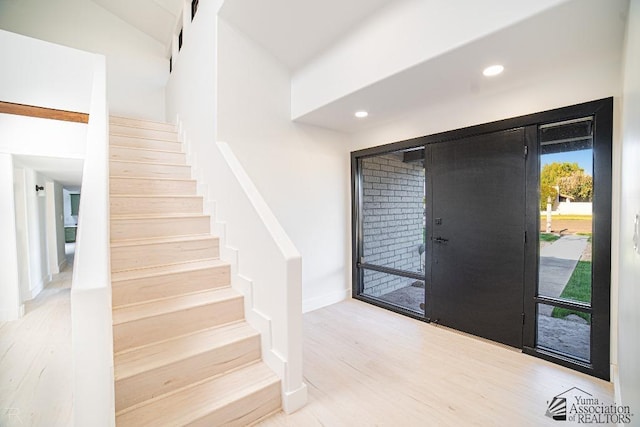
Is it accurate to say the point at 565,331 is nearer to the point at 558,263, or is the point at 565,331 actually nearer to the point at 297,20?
the point at 558,263

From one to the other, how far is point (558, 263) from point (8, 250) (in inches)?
235

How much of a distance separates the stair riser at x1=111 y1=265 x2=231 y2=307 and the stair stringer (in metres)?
0.12

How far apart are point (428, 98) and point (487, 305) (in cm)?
205

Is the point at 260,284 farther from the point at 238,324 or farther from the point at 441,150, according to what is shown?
the point at 441,150

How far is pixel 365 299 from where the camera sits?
3.64 meters

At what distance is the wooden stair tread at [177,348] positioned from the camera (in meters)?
1.52

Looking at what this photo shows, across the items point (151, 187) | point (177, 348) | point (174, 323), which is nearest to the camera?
point (177, 348)

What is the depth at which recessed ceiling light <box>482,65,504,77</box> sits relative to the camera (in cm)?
199

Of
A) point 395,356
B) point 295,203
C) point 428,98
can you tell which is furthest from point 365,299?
point 428,98

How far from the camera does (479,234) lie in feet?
8.43

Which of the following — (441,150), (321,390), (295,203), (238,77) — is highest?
(238,77)

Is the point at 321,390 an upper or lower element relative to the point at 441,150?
lower

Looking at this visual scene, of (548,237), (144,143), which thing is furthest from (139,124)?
(548,237)

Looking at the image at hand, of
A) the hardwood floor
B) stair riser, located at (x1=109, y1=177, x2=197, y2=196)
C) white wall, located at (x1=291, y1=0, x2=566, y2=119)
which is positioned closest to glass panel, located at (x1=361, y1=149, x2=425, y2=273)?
the hardwood floor
